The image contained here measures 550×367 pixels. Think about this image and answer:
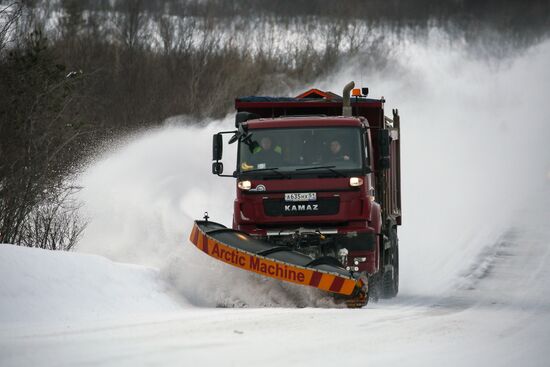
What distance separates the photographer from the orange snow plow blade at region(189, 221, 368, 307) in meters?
12.0

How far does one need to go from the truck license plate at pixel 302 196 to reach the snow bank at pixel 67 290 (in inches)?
79.7

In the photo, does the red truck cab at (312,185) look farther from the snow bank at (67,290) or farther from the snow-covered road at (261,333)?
the snow bank at (67,290)

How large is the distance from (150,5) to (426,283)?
182 feet

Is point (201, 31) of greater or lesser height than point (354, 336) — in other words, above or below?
above

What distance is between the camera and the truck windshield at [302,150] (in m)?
13.9

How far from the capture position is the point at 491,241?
78.4ft

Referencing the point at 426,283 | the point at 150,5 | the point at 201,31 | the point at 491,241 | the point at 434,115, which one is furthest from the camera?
the point at 150,5

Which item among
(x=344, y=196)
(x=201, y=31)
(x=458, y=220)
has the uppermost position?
(x=201, y=31)

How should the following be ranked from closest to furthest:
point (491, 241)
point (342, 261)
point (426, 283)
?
point (342, 261) < point (426, 283) < point (491, 241)

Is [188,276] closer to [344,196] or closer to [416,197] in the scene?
[344,196]

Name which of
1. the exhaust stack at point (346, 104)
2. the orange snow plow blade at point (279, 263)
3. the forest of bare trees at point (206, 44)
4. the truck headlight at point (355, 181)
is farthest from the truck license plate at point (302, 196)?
the forest of bare trees at point (206, 44)

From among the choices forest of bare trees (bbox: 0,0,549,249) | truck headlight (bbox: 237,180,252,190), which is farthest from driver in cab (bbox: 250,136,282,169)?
forest of bare trees (bbox: 0,0,549,249)

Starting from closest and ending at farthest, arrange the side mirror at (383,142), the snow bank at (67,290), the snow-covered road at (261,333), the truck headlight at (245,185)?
the snow-covered road at (261,333) → the snow bank at (67,290) → the truck headlight at (245,185) → the side mirror at (383,142)

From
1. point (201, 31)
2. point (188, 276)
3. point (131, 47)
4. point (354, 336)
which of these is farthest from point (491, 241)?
point (201, 31)
